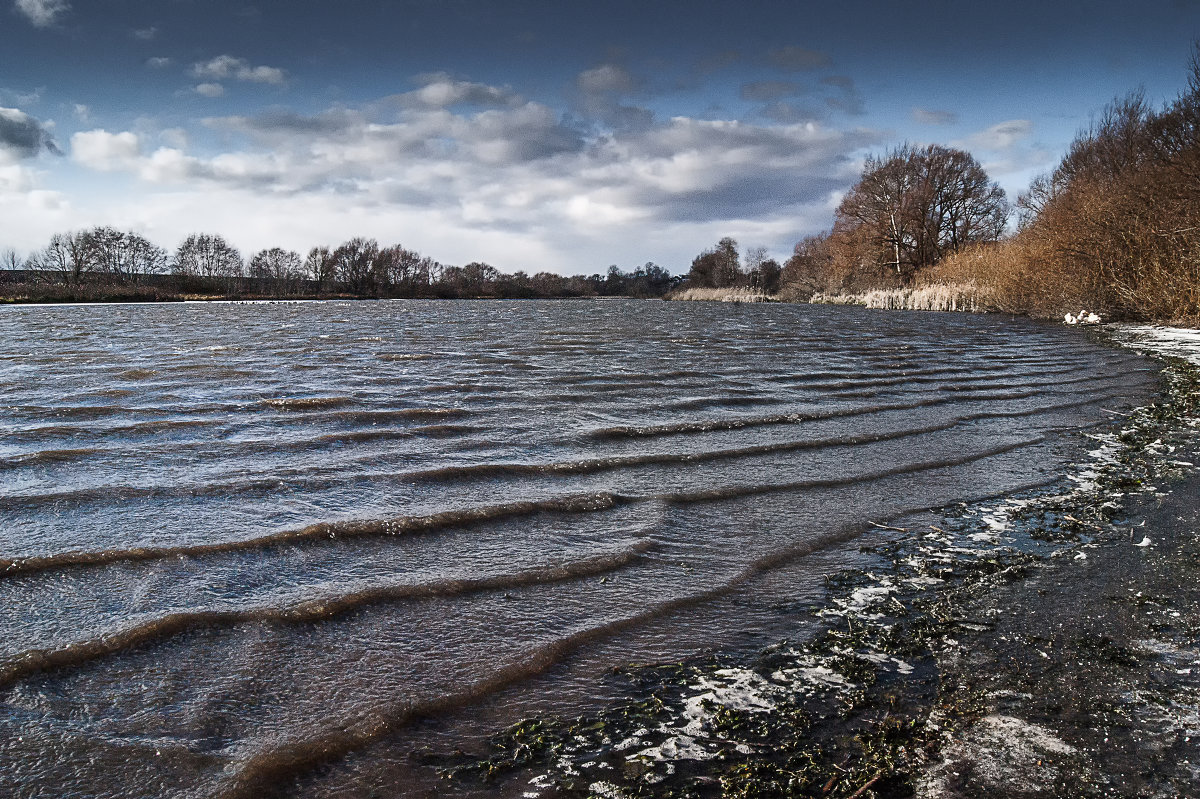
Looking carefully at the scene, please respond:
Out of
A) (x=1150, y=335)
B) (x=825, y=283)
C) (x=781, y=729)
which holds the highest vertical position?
(x=825, y=283)

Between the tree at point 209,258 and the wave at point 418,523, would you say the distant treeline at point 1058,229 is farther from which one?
the tree at point 209,258

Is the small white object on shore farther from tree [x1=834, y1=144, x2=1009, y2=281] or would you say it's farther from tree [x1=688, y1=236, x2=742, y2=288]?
tree [x1=688, y1=236, x2=742, y2=288]

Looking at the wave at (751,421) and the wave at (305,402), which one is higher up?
the wave at (305,402)

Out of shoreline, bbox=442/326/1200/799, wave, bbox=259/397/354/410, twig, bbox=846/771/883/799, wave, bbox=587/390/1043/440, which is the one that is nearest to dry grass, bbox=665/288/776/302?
wave, bbox=587/390/1043/440

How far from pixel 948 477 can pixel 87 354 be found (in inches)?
538

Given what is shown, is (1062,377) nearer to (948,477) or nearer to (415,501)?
(948,477)

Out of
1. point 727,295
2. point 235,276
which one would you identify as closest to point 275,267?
point 235,276

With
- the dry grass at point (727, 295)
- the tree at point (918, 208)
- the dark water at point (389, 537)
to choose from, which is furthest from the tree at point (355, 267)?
the dark water at point (389, 537)

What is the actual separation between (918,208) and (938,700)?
5027 centimetres

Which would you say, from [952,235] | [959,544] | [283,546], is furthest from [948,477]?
[952,235]

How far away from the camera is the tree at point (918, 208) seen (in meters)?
46.0

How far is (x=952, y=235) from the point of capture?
47750 millimetres

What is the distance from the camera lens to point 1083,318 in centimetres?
→ 2338

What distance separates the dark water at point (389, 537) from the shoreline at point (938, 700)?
10.2 inches
